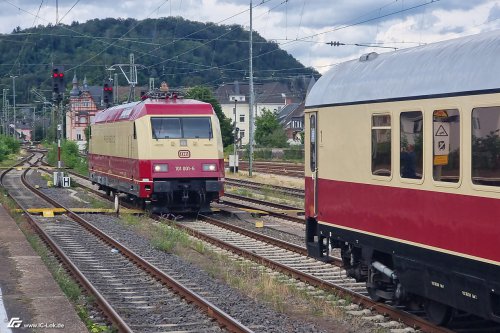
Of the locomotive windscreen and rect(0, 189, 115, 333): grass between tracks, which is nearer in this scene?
rect(0, 189, 115, 333): grass between tracks

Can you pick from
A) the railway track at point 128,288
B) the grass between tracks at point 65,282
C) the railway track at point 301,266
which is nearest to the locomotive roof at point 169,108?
the railway track at point 301,266

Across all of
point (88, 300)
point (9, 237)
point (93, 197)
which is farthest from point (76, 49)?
point (88, 300)

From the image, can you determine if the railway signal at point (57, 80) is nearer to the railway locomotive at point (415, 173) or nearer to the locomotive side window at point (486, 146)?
the railway locomotive at point (415, 173)

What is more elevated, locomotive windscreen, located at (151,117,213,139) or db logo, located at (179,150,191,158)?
locomotive windscreen, located at (151,117,213,139)

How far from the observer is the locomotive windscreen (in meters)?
24.0

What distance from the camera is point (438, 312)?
32.2ft

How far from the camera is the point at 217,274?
14602 millimetres

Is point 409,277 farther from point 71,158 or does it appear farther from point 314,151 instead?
point 71,158

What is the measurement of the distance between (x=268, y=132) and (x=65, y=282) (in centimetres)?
7520

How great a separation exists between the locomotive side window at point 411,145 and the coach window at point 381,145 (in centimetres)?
32

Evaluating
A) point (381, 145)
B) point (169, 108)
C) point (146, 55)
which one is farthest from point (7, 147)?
point (381, 145)

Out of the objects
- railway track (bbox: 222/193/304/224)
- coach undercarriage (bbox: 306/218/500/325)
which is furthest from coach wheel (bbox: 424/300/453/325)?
railway track (bbox: 222/193/304/224)

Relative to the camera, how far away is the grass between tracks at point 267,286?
10990 mm

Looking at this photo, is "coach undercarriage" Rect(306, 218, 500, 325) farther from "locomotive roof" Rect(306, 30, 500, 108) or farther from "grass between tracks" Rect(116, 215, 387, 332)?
"locomotive roof" Rect(306, 30, 500, 108)
